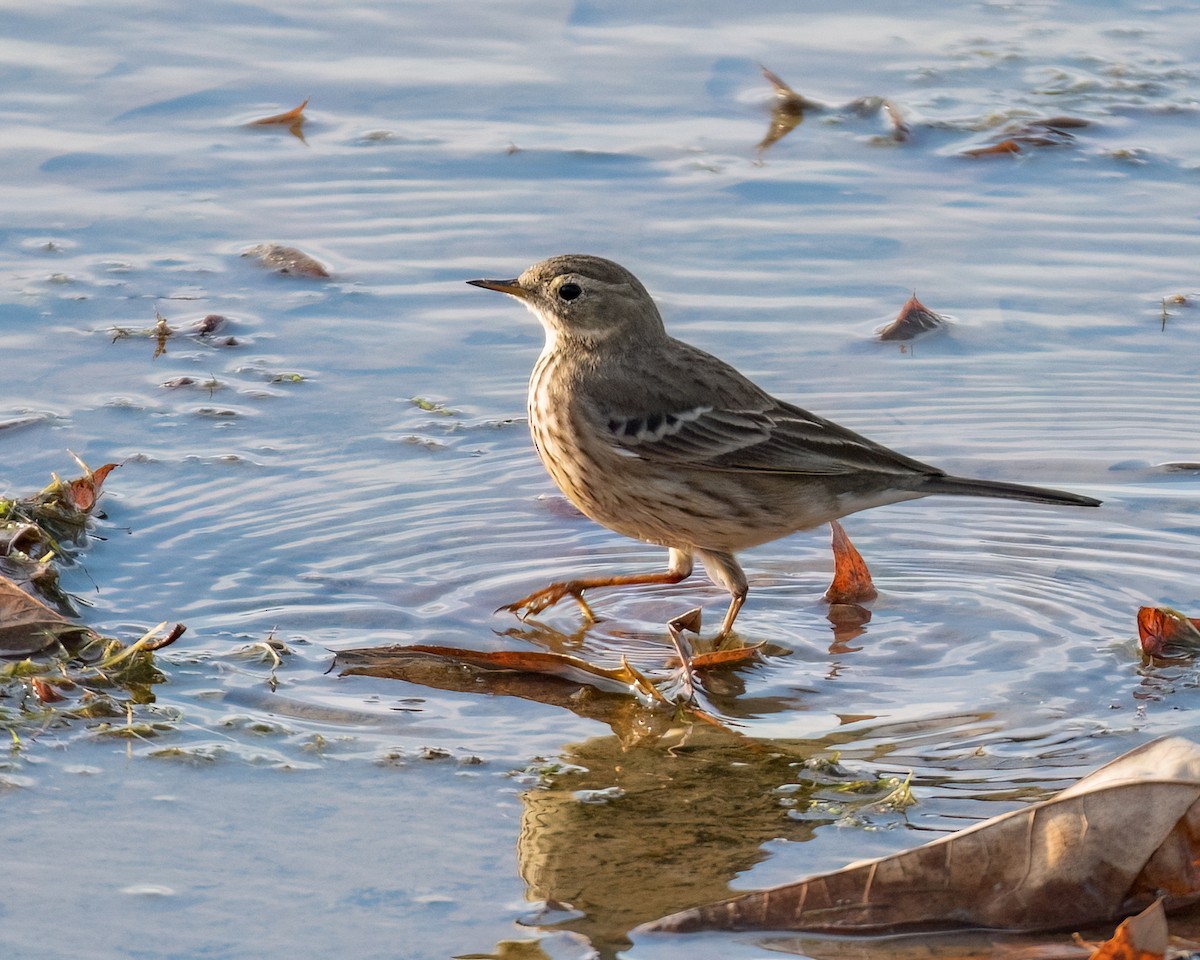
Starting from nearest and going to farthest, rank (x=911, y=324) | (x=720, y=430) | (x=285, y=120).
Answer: (x=720, y=430) < (x=911, y=324) < (x=285, y=120)

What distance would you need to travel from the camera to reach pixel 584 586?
20.9 ft

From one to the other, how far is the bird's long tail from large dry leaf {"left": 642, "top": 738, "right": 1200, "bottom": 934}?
238cm

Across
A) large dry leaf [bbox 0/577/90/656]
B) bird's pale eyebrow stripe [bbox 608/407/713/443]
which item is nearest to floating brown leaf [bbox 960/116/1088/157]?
bird's pale eyebrow stripe [bbox 608/407/713/443]

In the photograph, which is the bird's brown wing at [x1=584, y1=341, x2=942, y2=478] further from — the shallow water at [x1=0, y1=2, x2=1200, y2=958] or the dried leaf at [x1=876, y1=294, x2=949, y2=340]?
the dried leaf at [x1=876, y1=294, x2=949, y2=340]

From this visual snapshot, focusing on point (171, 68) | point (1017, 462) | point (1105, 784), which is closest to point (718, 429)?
point (1017, 462)

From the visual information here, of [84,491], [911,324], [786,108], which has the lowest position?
[84,491]

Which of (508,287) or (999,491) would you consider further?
(508,287)

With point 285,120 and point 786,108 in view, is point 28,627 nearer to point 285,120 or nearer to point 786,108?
point 285,120

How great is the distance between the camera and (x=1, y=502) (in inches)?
248

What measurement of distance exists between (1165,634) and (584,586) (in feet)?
6.64

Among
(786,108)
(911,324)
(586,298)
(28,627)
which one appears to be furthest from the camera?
(786,108)

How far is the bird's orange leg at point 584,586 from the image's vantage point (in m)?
6.21

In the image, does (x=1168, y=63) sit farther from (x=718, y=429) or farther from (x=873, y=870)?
(x=873, y=870)

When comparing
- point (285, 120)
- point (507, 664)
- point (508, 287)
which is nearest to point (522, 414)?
point (508, 287)
